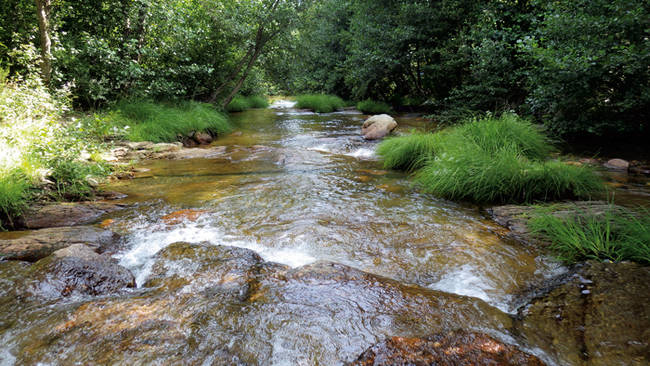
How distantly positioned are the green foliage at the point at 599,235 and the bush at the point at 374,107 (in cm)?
1367

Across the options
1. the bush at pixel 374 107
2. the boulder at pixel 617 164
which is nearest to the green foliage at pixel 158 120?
the bush at pixel 374 107

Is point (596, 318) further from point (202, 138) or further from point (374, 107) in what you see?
point (374, 107)

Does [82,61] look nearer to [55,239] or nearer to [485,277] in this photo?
[55,239]

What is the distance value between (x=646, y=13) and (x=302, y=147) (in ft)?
22.0

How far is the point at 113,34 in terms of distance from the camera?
883 cm

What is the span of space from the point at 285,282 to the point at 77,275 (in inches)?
64.0

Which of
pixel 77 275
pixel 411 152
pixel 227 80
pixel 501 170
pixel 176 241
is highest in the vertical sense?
pixel 227 80

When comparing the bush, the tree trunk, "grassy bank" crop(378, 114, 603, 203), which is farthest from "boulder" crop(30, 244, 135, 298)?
the bush

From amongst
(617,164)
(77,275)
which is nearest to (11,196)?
(77,275)

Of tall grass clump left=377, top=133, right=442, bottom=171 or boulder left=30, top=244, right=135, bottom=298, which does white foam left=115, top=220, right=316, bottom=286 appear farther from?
tall grass clump left=377, top=133, right=442, bottom=171

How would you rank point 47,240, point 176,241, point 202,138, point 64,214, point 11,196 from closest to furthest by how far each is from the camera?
1. point 47,240
2. point 176,241
3. point 11,196
4. point 64,214
5. point 202,138

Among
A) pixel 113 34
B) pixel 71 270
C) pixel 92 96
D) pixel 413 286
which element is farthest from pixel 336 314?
pixel 113 34

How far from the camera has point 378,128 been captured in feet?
32.1

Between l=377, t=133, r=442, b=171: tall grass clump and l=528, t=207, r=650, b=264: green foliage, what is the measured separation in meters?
2.88
